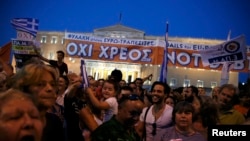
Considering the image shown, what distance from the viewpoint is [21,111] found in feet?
5.46

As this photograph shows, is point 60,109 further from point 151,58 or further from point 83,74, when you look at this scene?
point 151,58

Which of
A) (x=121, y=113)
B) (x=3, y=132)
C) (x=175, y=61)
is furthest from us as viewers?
(x=175, y=61)

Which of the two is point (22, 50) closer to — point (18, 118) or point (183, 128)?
point (183, 128)

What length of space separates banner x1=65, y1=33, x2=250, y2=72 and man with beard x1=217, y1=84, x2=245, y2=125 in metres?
7.33

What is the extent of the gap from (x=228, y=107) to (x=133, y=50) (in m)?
8.27

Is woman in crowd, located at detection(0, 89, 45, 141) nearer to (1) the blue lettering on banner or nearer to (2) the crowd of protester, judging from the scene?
(2) the crowd of protester

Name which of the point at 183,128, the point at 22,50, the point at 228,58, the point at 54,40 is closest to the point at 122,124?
the point at 183,128

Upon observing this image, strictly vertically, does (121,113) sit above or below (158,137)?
above

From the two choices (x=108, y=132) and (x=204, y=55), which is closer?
(x=108, y=132)

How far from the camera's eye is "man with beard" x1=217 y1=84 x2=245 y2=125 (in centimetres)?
482

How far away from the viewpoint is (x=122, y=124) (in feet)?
10.7

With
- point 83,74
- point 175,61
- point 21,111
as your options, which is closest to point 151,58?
point 175,61

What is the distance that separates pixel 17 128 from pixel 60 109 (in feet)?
10.3

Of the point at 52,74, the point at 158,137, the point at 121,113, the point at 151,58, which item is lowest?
the point at 158,137
